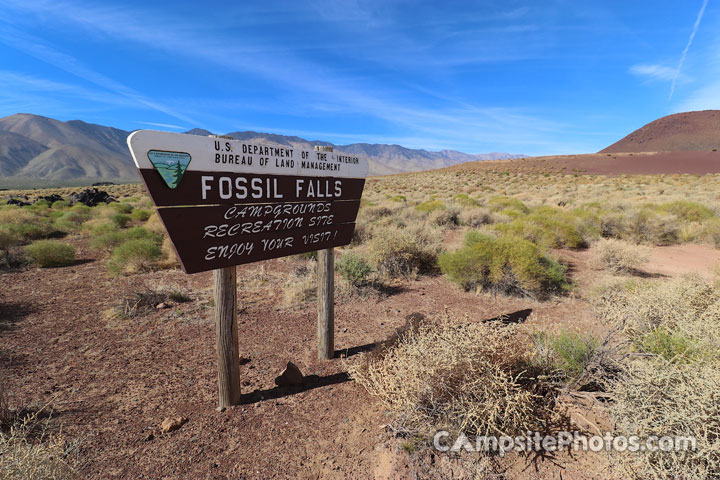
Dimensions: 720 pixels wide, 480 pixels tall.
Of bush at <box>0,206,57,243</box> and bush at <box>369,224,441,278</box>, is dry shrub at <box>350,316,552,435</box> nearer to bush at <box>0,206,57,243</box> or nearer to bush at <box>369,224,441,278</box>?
bush at <box>369,224,441,278</box>

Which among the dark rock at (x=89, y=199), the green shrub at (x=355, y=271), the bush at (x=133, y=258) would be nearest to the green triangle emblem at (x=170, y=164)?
the green shrub at (x=355, y=271)

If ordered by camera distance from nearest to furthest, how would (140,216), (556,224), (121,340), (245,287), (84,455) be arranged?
(84,455), (121,340), (245,287), (556,224), (140,216)

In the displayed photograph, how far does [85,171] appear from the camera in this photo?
192 m

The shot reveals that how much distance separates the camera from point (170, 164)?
2.46 meters

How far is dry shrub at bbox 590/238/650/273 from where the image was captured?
24.7 feet

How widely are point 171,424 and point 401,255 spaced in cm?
561

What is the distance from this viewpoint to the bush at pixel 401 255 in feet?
25.5

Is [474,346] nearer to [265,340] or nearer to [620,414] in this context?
[620,414]

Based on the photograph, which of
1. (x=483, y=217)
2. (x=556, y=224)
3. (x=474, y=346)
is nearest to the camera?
(x=474, y=346)

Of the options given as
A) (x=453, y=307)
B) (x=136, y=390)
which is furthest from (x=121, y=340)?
(x=453, y=307)

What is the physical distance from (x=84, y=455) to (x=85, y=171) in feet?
820

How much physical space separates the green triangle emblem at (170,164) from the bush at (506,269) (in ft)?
18.6

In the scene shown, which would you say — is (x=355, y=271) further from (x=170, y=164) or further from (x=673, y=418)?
(x=673, y=418)

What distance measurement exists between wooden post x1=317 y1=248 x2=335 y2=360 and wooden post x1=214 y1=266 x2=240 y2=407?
1.23 meters
